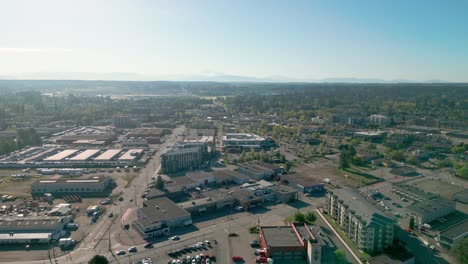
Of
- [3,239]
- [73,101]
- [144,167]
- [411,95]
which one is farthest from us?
[411,95]

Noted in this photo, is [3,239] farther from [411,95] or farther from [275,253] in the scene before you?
[411,95]

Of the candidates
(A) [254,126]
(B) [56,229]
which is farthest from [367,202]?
(A) [254,126]

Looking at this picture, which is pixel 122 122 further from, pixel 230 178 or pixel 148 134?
pixel 230 178

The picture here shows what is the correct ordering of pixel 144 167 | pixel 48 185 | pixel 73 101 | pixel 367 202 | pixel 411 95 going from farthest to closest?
1. pixel 411 95
2. pixel 73 101
3. pixel 144 167
4. pixel 48 185
5. pixel 367 202

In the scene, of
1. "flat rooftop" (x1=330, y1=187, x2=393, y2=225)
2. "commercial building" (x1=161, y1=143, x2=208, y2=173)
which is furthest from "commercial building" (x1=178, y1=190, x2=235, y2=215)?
"commercial building" (x1=161, y1=143, x2=208, y2=173)

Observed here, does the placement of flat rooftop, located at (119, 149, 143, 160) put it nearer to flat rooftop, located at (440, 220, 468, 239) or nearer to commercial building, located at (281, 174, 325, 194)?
commercial building, located at (281, 174, 325, 194)

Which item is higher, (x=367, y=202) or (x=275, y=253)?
(x=367, y=202)

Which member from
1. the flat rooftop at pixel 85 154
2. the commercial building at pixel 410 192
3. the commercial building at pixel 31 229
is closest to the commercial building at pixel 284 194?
the commercial building at pixel 410 192
